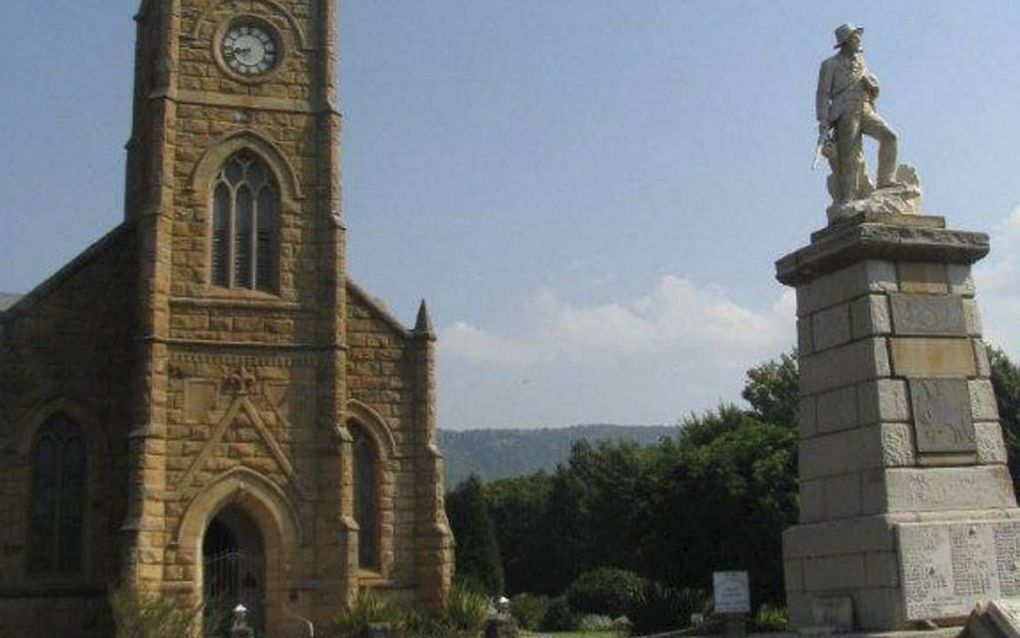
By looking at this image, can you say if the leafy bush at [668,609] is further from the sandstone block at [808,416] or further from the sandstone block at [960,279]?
the sandstone block at [960,279]

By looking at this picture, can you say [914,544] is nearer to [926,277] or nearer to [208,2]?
[926,277]

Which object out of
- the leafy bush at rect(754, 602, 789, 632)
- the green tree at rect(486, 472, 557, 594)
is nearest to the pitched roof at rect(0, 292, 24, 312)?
the leafy bush at rect(754, 602, 789, 632)

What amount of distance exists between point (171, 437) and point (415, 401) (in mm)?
5909

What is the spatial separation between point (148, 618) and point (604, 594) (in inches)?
995

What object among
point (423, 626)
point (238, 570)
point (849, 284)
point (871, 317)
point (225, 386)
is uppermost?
point (225, 386)

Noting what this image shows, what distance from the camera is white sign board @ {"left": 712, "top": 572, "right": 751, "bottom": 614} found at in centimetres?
2452

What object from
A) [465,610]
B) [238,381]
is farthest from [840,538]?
[238,381]

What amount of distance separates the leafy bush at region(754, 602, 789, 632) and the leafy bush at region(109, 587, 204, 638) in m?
12.2

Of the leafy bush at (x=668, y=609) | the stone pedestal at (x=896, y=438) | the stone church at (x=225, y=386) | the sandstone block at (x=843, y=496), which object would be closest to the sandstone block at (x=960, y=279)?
the stone pedestal at (x=896, y=438)

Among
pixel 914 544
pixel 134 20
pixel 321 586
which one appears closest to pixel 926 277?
pixel 914 544

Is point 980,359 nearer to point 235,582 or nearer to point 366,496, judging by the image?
point 235,582

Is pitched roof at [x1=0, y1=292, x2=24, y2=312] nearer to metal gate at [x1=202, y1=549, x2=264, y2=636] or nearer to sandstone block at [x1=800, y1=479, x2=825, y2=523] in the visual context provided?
metal gate at [x1=202, y1=549, x2=264, y2=636]

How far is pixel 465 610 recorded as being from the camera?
91.2ft

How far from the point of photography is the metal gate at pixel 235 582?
89.2 ft
